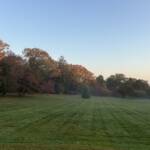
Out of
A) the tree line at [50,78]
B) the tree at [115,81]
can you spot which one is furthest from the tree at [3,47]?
the tree at [115,81]

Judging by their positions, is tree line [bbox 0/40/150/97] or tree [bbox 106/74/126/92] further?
tree [bbox 106/74/126/92]

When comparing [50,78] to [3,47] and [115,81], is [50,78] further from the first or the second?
[115,81]

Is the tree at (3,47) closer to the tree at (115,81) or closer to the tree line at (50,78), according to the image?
the tree line at (50,78)

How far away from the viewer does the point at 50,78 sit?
3000 inches

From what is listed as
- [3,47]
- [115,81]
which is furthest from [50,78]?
[115,81]

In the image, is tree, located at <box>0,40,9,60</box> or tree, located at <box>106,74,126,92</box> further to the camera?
tree, located at <box>106,74,126,92</box>

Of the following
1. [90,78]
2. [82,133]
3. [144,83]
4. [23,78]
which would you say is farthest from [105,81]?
[82,133]

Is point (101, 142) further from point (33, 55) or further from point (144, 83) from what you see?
point (144, 83)

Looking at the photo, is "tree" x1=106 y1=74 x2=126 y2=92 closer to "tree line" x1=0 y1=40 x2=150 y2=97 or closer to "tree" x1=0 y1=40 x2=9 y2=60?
"tree line" x1=0 y1=40 x2=150 y2=97

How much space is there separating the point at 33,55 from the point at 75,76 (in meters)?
33.5

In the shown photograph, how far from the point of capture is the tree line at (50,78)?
49.1 m

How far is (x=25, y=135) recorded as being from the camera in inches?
418

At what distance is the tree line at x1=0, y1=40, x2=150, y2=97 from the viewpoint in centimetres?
4913

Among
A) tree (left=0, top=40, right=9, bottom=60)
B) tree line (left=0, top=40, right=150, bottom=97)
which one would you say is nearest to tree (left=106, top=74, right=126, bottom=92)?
tree line (left=0, top=40, right=150, bottom=97)
